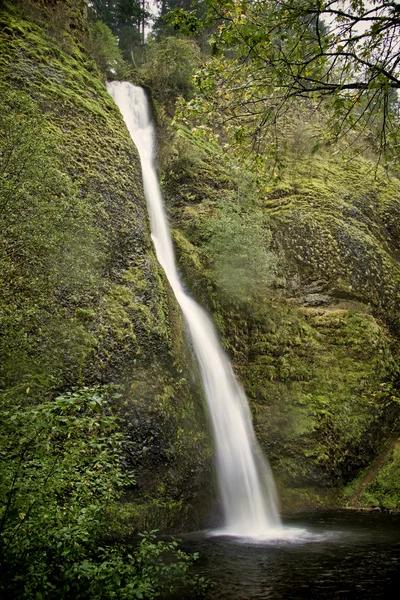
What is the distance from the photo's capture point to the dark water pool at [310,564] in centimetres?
578

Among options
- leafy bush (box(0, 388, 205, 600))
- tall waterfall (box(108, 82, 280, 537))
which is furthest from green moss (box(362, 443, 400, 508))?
leafy bush (box(0, 388, 205, 600))

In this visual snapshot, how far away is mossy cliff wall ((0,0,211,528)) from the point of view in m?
6.78

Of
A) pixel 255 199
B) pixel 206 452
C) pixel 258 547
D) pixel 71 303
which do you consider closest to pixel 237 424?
pixel 206 452

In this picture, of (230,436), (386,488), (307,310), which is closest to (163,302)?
(230,436)

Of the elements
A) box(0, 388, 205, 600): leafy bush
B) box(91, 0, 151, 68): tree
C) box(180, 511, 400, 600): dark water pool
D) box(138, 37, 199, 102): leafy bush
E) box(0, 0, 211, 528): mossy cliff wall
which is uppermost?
box(91, 0, 151, 68): tree

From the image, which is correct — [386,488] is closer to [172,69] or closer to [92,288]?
[92,288]

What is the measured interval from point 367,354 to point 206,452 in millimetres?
7294

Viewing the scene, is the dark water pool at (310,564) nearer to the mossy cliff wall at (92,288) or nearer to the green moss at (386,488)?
the mossy cliff wall at (92,288)

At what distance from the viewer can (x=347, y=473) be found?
40.2ft

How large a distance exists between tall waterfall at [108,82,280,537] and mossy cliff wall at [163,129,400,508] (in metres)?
0.56

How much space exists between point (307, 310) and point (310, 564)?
9.55 m

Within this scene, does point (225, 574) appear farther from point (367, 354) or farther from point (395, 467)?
point (367, 354)

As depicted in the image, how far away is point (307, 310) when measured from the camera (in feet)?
50.4

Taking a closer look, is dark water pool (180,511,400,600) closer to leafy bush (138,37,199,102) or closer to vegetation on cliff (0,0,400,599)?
vegetation on cliff (0,0,400,599)
